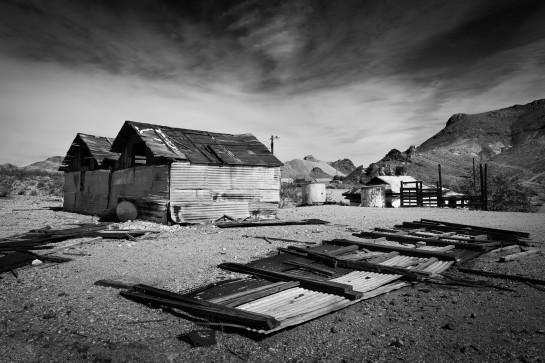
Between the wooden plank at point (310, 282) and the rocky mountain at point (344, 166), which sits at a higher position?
the rocky mountain at point (344, 166)

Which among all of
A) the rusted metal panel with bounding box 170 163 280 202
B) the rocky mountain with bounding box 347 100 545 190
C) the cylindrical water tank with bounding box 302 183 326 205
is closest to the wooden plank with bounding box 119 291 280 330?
the rusted metal panel with bounding box 170 163 280 202

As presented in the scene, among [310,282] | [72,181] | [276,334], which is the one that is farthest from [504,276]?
[72,181]

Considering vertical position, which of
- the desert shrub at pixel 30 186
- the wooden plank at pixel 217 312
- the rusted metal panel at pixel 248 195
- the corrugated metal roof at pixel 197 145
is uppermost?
the corrugated metal roof at pixel 197 145

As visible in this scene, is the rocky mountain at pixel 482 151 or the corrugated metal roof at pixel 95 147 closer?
the corrugated metal roof at pixel 95 147

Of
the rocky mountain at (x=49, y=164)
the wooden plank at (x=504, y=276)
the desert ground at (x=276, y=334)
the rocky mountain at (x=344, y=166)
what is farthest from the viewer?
the rocky mountain at (x=344, y=166)

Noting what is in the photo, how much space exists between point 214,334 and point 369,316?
200 centimetres

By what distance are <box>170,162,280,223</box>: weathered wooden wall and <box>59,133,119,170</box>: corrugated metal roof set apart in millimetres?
7450

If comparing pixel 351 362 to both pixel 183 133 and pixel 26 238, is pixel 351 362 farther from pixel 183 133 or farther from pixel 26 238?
A: pixel 183 133

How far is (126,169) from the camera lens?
1722cm

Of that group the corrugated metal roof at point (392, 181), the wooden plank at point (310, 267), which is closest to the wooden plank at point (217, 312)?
the wooden plank at point (310, 267)

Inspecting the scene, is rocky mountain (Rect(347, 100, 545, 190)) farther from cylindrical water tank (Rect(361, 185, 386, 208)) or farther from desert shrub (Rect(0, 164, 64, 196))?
desert shrub (Rect(0, 164, 64, 196))

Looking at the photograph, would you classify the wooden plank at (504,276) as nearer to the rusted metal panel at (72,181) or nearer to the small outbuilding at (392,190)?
the small outbuilding at (392,190)

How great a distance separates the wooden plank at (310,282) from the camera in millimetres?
4766

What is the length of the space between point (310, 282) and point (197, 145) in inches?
480
